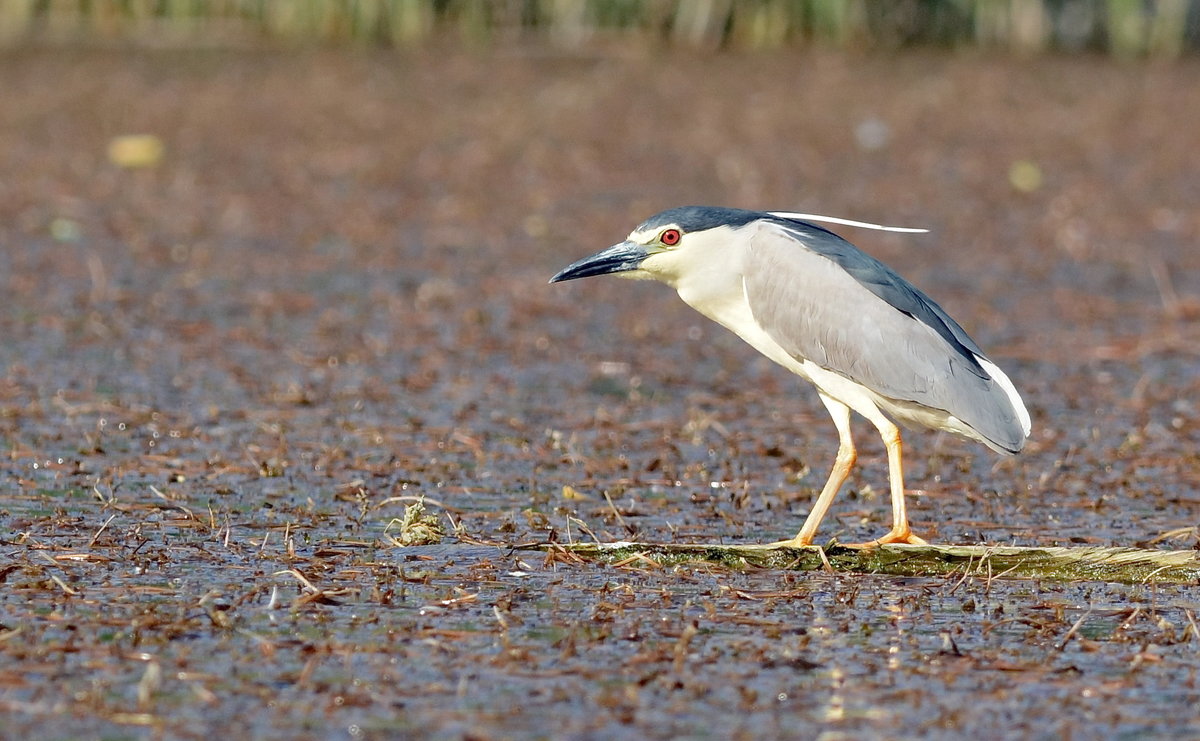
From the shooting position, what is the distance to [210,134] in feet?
52.7

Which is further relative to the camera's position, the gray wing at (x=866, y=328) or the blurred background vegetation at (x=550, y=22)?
the blurred background vegetation at (x=550, y=22)

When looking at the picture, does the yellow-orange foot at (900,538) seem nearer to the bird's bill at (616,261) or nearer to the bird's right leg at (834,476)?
the bird's right leg at (834,476)

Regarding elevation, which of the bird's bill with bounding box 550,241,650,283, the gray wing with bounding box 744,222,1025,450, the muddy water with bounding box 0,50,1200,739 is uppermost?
the bird's bill with bounding box 550,241,650,283

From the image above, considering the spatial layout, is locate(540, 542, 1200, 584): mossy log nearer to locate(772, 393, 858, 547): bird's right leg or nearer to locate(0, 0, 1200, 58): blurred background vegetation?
locate(772, 393, 858, 547): bird's right leg

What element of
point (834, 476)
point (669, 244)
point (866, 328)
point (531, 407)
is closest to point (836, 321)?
point (866, 328)

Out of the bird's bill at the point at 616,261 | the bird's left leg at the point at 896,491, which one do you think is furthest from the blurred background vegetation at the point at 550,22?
the bird's left leg at the point at 896,491

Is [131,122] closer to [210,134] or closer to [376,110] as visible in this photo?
[210,134]

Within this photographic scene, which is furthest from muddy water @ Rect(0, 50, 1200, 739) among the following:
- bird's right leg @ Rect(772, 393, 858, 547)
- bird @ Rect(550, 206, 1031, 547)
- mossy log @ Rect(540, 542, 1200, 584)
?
bird @ Rect(550, 206, 1031, 547)

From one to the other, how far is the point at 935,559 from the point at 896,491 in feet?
1.28

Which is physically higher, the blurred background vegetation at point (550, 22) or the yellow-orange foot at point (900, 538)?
the blurred background vegetation at point (550, 22)

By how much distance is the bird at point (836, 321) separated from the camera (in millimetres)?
5992

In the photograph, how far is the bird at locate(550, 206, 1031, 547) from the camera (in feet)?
19.7

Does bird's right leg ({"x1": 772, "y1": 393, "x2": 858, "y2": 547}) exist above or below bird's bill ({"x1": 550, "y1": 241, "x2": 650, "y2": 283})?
below

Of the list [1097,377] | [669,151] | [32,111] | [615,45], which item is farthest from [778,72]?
[1097,377]
